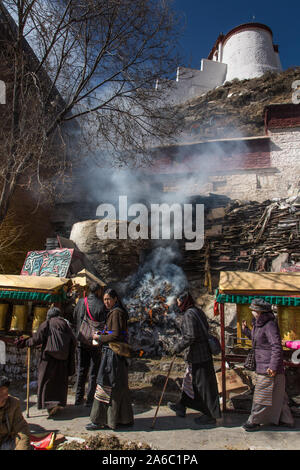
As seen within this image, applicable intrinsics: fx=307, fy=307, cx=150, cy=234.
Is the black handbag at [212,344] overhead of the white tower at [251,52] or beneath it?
beneath

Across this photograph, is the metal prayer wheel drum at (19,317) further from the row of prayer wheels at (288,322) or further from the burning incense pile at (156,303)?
the row of prayer wheels at (288,322)

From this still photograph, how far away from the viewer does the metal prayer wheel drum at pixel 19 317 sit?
5781 mm

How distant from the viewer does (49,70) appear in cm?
852

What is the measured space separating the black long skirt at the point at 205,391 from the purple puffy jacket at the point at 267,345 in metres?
0.64

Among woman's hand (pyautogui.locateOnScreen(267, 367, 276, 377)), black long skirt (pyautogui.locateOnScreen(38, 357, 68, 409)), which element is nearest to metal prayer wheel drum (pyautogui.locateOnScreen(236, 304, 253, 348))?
woman's hand (pyautogui.locateOnScreen(267, 367, 276, 377))

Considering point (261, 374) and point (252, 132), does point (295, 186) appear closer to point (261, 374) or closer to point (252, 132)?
point (252, 132)

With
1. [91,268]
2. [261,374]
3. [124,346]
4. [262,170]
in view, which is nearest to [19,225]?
[91,268]

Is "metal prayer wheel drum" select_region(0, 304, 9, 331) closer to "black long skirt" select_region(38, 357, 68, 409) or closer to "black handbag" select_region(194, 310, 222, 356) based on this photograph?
"black long skirt" select_region(38, 357, 68, 409)

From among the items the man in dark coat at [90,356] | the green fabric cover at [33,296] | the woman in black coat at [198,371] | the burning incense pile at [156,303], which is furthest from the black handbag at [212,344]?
the burning incense pile at [156,303]

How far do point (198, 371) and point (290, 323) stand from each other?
1710 mm

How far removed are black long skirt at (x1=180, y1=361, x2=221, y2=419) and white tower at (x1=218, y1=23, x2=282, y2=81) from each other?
33740 millimetres

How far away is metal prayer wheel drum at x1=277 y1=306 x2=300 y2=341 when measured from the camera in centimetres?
473

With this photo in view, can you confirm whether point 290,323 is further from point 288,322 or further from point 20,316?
point 20,316

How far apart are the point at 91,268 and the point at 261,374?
679 centimetres
